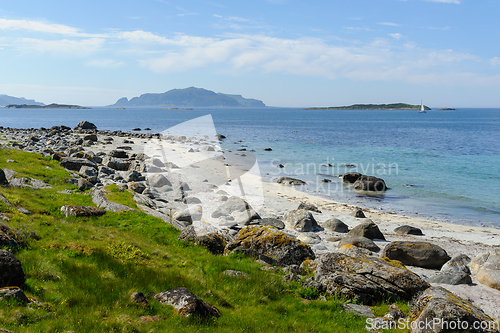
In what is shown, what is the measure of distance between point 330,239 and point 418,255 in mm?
4669

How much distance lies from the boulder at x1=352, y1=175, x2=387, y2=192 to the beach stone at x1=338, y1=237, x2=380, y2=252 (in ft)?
55.0

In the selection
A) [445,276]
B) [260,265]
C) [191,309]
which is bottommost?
[445,276]

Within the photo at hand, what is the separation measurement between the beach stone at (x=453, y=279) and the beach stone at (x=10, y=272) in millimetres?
14311

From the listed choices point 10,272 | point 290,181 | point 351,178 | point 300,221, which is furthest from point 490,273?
point 351,178

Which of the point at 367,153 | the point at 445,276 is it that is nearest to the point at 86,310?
the point at 445,276

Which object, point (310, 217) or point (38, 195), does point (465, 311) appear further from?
point (38, 195)

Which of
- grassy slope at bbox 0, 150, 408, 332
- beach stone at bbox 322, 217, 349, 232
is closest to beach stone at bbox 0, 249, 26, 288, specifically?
grassy slope at bbox 0, 150, 408, 332

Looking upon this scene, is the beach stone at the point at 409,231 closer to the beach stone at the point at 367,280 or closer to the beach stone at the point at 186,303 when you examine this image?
the beach stone at the point at 367,280

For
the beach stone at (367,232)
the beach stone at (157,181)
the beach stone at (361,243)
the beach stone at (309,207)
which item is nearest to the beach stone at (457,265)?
the beach stone at (361,243)

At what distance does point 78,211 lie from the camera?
13594mm

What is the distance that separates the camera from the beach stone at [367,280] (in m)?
9.63

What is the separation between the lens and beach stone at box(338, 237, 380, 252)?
643 inches

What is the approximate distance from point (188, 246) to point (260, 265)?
3.23 metres

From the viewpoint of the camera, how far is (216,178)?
33781 millimetres
